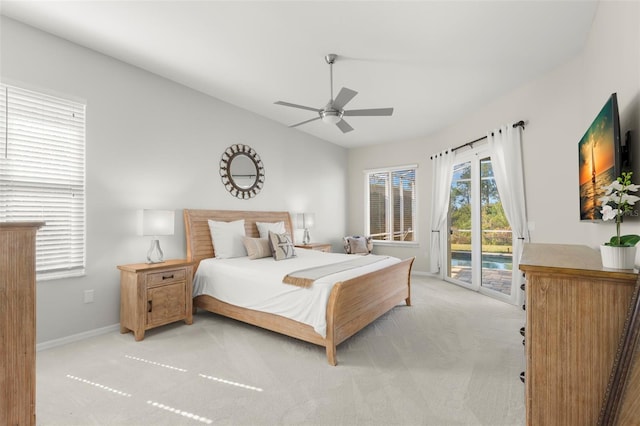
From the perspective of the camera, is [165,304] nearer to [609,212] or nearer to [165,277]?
[165,277]

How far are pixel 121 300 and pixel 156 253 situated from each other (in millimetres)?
617

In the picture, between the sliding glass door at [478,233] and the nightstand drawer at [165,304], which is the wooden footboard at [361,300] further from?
the nightstand drawer at [165,304]

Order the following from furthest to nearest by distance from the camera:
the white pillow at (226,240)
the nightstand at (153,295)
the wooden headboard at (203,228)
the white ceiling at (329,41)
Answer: the white pillow at (226,240)
the wooden headboard at (203,228)
the nightstand at (153,295)
the white ceiling at (329,41)

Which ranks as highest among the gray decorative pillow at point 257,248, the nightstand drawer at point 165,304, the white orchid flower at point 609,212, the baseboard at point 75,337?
the white orchid flower at point 609,212

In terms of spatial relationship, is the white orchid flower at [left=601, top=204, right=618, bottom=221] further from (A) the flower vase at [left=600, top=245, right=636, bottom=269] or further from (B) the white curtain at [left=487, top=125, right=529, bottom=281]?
(B) the white curtain at [left=487, top=125, right=529, bottom=281]

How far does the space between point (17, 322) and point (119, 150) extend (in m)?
2.69

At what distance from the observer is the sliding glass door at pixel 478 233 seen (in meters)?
4.58

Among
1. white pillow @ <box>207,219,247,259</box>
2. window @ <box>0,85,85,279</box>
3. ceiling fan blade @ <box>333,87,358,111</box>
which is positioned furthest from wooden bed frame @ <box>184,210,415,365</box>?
ceiling fan blade @ <box>333,87,358,111</box>

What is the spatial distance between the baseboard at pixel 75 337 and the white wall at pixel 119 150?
0.03 metres

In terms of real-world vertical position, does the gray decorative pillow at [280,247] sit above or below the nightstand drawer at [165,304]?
above

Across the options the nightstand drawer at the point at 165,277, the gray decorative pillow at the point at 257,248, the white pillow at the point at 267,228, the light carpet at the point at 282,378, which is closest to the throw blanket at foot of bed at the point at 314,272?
the light carpet at the point at 282,378

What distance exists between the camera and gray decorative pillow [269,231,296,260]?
157 inches

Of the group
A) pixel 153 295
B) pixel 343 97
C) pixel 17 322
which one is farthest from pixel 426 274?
pixel 17 322

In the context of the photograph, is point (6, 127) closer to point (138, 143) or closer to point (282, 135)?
point (138, 143)
